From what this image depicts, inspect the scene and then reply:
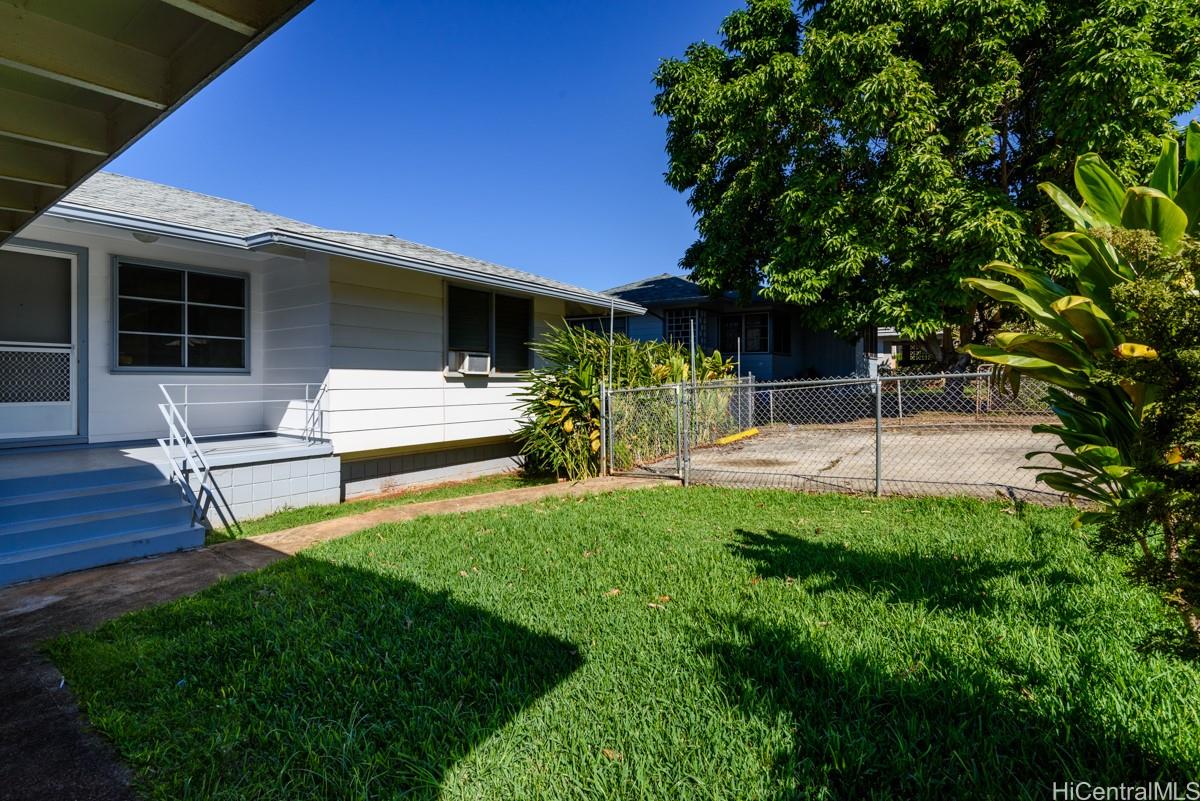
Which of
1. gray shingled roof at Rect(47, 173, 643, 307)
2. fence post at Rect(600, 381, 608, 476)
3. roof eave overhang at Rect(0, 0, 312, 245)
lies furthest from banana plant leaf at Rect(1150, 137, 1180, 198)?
gray shingled roof at Rect(47, 173, 643, 307)

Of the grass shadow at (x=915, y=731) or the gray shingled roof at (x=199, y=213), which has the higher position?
the gray shingled roof at (x=199, y=213)

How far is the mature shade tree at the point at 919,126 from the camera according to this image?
971 centimetres

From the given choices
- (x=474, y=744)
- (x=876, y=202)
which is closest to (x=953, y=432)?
(x=876, y=202)

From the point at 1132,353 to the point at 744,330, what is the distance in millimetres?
17648

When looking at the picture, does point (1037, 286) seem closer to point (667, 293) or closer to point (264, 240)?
point (264, 240)

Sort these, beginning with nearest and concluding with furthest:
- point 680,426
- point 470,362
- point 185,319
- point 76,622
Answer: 1. point 76,622
2. point 185,319
3. point 680,426
4. point 470,362

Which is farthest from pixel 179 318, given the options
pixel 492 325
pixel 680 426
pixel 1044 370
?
pixel 1044 370

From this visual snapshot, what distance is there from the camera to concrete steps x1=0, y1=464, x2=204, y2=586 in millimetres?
4367

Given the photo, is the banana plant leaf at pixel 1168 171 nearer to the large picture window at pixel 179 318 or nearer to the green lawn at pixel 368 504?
the green lawn at pixel 368 504

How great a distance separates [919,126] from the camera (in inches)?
427

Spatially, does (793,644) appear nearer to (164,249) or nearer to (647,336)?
(164,249)

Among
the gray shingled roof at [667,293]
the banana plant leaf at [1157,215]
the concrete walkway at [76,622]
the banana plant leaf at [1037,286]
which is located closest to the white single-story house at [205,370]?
the concrete walkway at [76,622]

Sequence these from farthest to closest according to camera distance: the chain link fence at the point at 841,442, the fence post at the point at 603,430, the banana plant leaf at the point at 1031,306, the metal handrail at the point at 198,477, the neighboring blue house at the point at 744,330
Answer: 1. the neighboring blue house at the point at 744,330
2. the fence post at the point at 603,430
3. the chain link fence at the point at 841,442
4. the metal handrail at the point at 198,477
5. the banana plant leaf at the point at 1031,306

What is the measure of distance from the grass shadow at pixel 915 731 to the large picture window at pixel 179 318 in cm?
781
